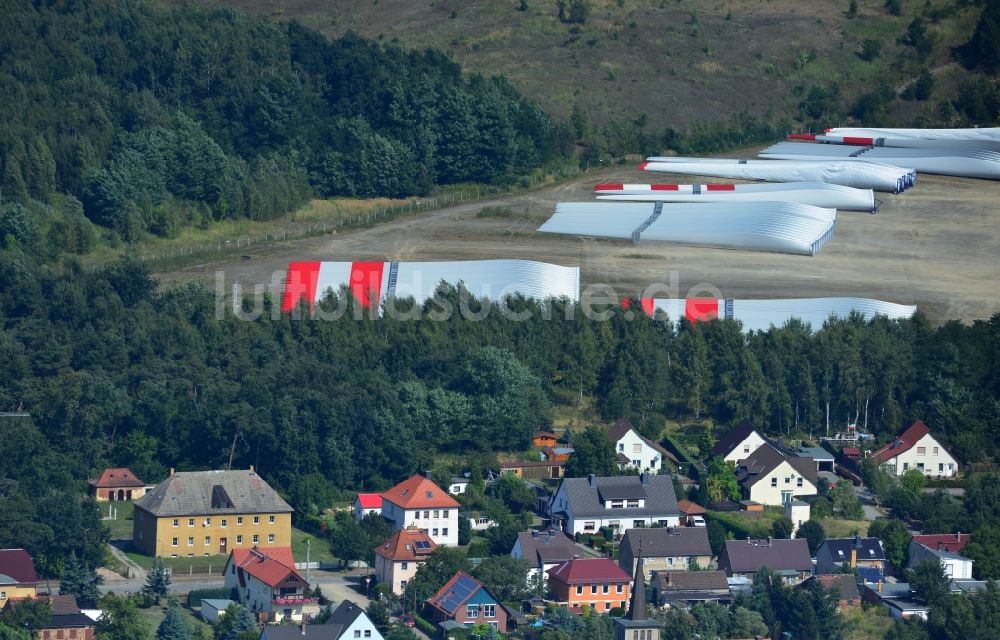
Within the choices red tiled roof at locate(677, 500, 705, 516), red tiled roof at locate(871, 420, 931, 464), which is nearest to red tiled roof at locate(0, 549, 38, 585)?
red tiled roof at locate(677, 500, 705, 516)

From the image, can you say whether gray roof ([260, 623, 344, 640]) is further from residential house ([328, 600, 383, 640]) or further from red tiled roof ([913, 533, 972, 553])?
red tiled roof ([913, 533, 972, 553])

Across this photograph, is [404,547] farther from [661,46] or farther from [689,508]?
[661,46]

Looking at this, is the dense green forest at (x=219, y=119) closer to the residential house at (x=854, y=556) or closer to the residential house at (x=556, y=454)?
the residential house at (x=556, y=454)

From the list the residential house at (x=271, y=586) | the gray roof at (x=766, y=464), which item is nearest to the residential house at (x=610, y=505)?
the gray roof at (x=766, y=464)

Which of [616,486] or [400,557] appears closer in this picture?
[400,557]

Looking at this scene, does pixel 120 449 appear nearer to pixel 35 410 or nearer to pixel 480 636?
pixel 35 410

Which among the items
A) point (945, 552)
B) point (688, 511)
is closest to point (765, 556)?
point (688, 511)
